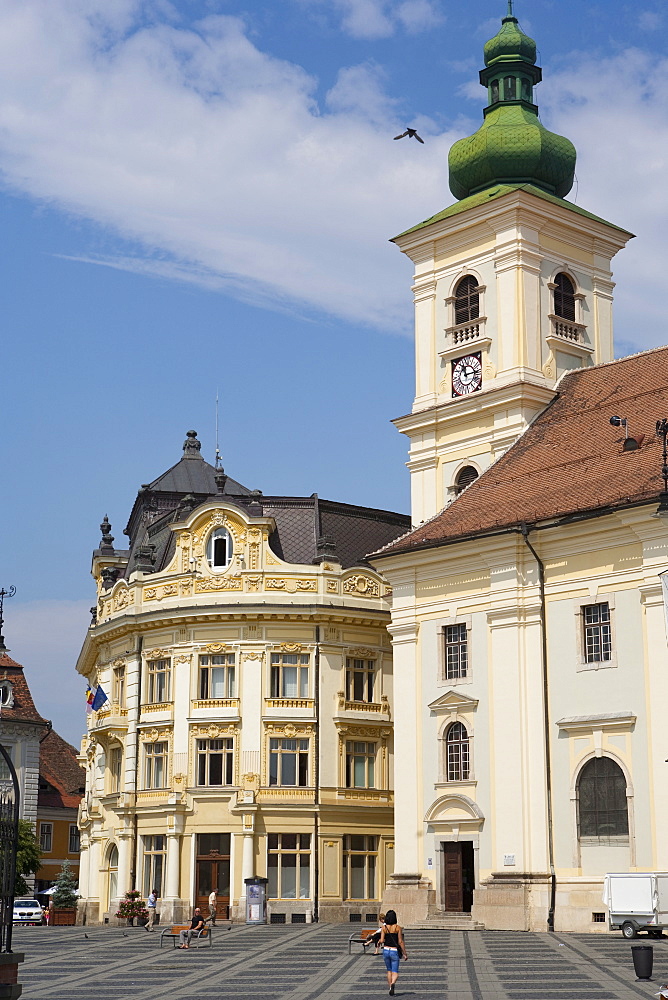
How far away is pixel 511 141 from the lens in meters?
52.5

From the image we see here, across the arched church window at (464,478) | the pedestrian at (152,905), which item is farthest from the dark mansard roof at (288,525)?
the pedestrian at (152,905)

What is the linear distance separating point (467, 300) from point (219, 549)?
1330 centimetres

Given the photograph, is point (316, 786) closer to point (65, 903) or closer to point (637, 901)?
point (65, 903)

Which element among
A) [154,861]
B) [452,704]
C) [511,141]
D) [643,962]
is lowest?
[643,962]

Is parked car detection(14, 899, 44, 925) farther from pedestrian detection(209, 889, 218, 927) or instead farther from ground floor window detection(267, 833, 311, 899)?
pedestrian detection(209, 889, 218, 927)

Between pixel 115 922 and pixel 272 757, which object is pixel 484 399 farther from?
pixel 115 922

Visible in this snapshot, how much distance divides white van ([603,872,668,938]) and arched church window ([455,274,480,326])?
76.7 feet

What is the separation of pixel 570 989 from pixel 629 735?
53.2 feet

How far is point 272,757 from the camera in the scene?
169 ft

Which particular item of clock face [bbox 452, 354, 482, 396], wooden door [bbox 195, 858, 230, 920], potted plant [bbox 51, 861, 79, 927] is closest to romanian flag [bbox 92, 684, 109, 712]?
potted plant [bbox 51, 861, 79, 927]

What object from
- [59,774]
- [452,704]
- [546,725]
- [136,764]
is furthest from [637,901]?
[59,774]

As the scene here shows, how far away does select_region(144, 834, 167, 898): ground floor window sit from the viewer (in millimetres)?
52312

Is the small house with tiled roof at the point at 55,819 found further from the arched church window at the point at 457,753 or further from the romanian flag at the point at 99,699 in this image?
the arched church window at the point at 457,753

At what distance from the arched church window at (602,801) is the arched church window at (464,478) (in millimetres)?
14257
